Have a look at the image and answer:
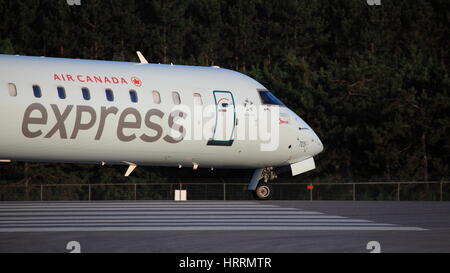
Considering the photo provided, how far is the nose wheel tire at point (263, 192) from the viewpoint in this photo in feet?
97.5

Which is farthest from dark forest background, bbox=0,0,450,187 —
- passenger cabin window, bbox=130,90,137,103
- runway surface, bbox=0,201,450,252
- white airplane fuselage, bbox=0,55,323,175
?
runway surface, bbox=0,201,450,252

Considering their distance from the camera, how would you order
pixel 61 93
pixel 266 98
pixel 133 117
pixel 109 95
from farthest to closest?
pixel 266 98 → pixel 133 117 → pixel 109 95 → pixel 61 93

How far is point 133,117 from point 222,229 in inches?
406

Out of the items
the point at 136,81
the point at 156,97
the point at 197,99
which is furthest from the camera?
the point at 197,99

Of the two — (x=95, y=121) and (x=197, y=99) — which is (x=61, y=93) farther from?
(x=197, y=99)

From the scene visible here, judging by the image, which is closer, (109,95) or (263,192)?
(109,95)

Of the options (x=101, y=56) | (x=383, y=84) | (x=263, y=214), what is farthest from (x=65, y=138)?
(x=101, y=56)

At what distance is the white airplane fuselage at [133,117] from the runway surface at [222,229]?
90.9 inches

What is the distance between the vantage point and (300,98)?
152 ft

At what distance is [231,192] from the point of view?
3703 centimetres

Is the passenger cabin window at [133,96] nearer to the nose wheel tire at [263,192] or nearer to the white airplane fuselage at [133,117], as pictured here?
the white airplane fuselage at [133,117]

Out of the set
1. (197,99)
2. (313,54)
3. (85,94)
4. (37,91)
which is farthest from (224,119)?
(313,54)

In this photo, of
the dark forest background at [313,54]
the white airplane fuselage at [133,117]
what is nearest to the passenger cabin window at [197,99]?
the white airplane fuselage at [133,117]

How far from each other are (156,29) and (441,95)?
933 inches
